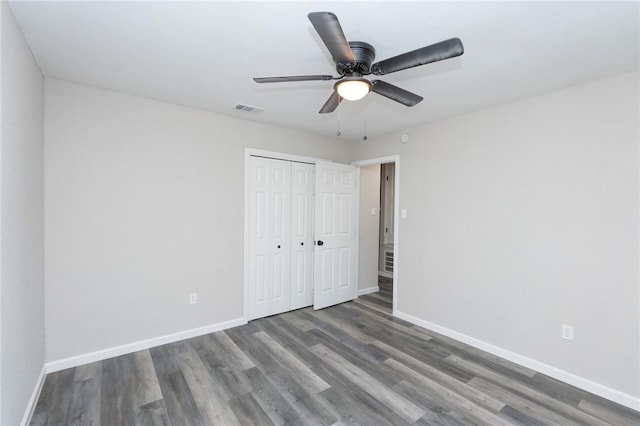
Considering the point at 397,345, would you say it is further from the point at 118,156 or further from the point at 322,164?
the point at 118,156

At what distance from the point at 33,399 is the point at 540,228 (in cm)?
435

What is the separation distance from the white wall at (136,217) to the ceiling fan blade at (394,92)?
2138mm

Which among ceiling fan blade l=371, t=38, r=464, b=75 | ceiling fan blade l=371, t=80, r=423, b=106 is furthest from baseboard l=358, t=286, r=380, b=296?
ceiling fan blade l=371, t=38, r=464, b=75

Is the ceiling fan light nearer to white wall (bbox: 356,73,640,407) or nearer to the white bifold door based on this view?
white wall (bbox: 356,73,640,407)

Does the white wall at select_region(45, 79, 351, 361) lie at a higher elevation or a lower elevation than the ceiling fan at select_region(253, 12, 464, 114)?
lower

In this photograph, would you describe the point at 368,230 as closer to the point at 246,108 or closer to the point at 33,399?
the point at 246,108

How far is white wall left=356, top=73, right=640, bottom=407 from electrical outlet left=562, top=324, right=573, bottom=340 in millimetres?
36

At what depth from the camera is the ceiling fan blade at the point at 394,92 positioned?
1922 millimetres

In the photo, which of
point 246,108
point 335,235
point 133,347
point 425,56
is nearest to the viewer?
point 425,56

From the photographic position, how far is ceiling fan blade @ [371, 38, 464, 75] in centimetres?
142

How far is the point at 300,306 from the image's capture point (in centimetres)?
419

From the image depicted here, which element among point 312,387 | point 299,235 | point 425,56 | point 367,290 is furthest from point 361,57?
point 367,290

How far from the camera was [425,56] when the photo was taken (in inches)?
60.3

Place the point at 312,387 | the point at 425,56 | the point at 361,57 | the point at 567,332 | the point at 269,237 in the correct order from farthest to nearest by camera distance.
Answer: the point at 269,237 < the point at 567,332 < the point at 312,387 < the point at 361,57 < the point at 425,56
